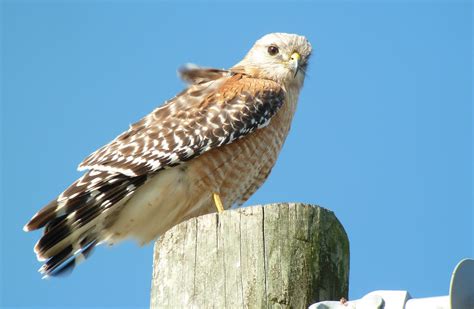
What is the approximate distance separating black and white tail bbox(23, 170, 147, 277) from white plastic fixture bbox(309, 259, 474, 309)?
3642 millimetres

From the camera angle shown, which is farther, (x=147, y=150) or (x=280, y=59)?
(x=280, y=59)

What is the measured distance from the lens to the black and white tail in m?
6.56

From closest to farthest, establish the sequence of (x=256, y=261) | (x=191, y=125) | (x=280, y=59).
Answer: (x=256, y=261)
(x=191, y=125)
(x=280, y=59)

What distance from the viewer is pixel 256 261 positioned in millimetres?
3971

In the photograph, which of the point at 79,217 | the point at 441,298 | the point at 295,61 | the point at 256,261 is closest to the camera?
the point at 441,298

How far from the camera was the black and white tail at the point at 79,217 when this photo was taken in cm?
656

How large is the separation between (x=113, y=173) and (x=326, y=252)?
10.8 feet

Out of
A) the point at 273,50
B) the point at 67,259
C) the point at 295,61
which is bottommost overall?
the point at 67,259

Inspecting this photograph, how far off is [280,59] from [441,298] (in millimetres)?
6190

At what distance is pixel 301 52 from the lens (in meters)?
9.23

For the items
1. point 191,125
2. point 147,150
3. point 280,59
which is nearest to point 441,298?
point 147,150

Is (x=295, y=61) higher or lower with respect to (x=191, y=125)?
higher

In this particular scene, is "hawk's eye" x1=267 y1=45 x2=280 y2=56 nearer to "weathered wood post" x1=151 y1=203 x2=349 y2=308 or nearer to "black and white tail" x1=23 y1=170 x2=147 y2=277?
"black and white tail" x1=23 y1=170 x2=147 y2=277

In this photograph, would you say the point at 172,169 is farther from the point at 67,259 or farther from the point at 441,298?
the point at 441,298
